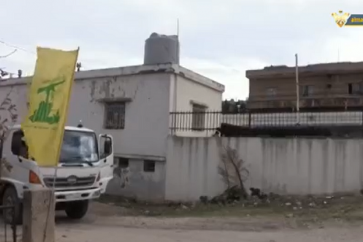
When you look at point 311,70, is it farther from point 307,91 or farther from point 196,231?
point 196,231

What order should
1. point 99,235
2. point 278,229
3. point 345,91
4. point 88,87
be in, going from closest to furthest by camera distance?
point 99,235
point 278,229
point 88,87
point 345,91

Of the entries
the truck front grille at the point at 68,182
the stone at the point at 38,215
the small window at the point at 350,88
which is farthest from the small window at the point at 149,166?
the small window at the point at 350,88

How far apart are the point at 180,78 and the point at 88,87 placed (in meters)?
3.90

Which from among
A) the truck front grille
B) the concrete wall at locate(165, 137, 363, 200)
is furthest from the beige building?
the truck front grille

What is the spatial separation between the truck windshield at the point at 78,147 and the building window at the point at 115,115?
5453mm

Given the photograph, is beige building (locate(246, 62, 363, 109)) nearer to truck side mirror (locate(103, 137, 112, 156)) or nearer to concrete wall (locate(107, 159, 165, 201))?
concrete wall (locate(107, 159, 165, 201))

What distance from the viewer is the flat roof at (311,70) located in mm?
34344

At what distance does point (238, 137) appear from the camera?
46.0ft

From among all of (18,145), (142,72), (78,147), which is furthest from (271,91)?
(18,145)

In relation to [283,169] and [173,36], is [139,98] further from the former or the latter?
[283,169]

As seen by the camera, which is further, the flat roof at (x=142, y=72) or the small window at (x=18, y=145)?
the flat roof at (x=142, y=72)

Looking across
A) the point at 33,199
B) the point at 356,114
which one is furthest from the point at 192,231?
the point at 356,114

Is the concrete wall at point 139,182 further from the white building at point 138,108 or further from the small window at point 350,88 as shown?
the small window at point 350,88

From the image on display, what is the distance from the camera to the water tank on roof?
16.8m
